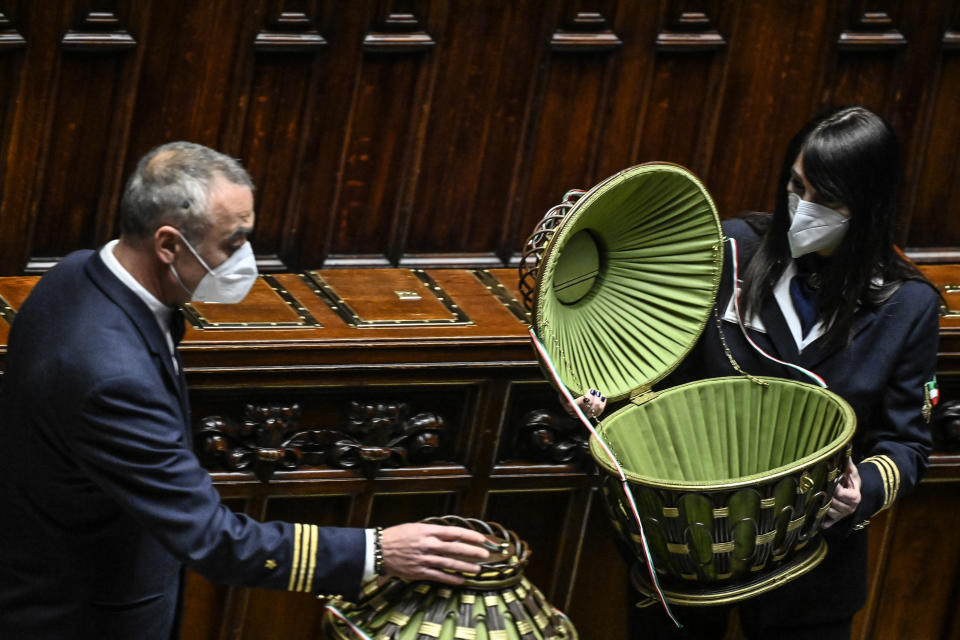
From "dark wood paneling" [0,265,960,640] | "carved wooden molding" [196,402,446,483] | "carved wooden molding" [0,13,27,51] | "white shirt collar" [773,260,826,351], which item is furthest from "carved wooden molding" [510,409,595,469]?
"carved wooden molding" [0,13,27,51]

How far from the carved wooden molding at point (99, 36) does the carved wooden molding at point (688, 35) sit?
4.32ft

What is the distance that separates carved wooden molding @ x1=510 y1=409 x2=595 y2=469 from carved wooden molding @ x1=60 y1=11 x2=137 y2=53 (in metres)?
1.26

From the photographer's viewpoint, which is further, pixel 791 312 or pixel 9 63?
pixel 9 63

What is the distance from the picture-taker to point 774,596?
3.41 metres

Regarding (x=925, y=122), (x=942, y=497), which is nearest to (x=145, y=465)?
(x=942, y=497)

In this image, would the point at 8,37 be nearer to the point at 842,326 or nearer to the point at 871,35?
the point at 842,326

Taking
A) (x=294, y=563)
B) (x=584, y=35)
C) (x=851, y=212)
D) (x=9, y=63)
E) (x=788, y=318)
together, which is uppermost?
(x=584, y=35)

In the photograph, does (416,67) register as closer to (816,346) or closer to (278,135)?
(278,135)

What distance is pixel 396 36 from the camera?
4.20 metres

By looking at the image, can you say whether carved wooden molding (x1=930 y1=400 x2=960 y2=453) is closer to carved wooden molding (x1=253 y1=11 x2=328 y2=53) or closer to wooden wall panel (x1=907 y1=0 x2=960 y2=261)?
wooden wall panel (x1=907 y1=0 x2=960 y2=261)

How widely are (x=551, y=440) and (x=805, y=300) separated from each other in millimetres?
873

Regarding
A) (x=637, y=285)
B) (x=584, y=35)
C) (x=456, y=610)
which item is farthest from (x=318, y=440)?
(x=584, y=35)

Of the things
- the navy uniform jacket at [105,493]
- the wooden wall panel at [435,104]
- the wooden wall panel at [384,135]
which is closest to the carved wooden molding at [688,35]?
the wooden wall panel at [435,104]

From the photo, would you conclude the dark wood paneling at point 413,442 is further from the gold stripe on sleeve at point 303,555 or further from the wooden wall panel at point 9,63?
the gold stripe on sleeve at point 303,555
